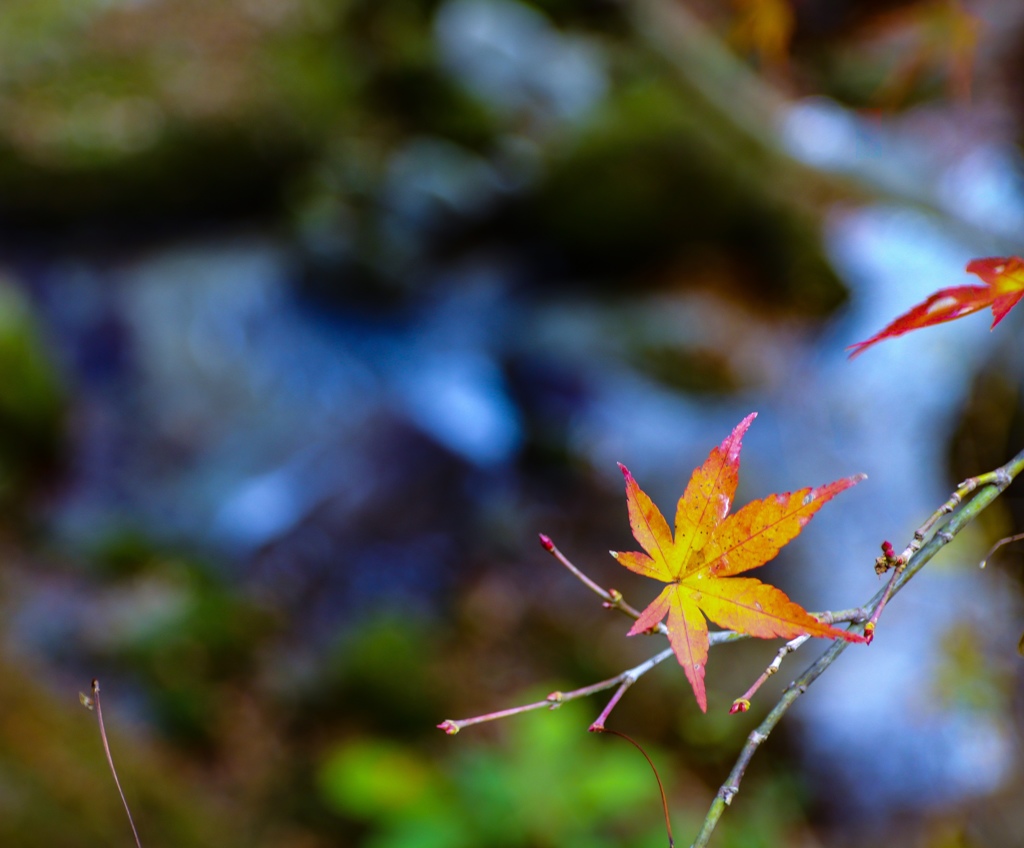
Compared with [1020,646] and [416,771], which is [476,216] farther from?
[1020,646]

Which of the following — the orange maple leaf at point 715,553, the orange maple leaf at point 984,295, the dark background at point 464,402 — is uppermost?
the orange maple leaf at point 984,295

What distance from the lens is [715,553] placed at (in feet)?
2.13

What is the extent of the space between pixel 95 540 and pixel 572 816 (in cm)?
267

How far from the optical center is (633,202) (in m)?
4.65

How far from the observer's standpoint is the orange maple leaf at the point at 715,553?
1.92ft

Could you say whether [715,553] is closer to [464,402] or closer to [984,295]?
[984,295]

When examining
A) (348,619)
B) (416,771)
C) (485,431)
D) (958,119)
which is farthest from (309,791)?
(958,119)

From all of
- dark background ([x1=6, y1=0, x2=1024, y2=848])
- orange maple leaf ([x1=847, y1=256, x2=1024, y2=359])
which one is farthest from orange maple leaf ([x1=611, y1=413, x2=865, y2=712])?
dark background ([x1=6, y1=0, x2=1024, y2=848])

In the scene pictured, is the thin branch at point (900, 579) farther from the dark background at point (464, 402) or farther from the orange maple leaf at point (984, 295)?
the dark background at point (464, 402)

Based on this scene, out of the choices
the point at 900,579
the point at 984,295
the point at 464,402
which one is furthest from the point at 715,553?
the point at 464,402

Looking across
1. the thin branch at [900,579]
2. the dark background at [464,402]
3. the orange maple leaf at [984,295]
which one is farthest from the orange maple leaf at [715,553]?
the dark background at [464,402]

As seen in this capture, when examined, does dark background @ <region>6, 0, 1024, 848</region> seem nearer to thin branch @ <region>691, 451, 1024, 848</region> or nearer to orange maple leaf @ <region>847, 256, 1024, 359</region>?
orange maple leaf @ <region>847, 256, 1024, 359</region>

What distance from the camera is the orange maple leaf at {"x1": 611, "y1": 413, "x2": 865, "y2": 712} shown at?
59 centimetres

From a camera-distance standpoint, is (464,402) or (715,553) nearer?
(715,553)
